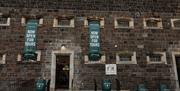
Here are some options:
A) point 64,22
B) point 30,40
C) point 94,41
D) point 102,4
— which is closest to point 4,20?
point 30,40

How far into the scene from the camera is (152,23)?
72.0 ft

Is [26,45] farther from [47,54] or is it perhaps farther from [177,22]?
[177,22]

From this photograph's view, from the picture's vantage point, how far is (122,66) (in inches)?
799

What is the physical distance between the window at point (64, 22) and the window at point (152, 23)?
5.04 m

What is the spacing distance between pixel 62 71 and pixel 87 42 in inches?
99.4

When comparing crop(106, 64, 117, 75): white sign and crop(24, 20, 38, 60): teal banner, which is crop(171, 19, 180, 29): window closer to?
crop(106, 64, 117, 75): white sign

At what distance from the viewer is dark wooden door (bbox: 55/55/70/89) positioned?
19.8 meters

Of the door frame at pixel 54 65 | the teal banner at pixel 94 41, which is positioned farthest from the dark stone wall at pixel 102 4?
the door frame at pixel 54 65

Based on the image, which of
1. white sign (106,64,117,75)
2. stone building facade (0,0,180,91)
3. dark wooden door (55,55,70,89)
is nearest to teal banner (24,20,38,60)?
stone building facade (0,0,180,91)

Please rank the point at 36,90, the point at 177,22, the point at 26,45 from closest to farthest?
the point at 36,90, the point at 26,45, the point at 177,22

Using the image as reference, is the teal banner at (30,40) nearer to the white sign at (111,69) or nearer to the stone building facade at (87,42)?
the stone building facade at (87,42)

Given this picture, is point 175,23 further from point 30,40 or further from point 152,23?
point 30,40

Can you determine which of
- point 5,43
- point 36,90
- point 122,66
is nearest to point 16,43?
point 5,43

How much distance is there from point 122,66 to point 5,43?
7722mm
